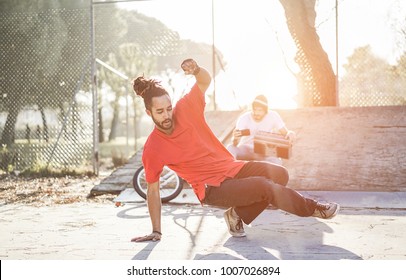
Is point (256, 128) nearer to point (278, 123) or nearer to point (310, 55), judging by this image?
point (278, 123)

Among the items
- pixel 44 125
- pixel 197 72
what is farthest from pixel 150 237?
pixel 44 125

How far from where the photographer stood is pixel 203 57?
13.2 m

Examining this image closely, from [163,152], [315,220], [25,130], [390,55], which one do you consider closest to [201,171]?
[163,152]

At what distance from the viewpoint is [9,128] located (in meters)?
9.87

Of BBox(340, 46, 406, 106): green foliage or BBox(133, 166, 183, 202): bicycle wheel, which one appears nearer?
BBox(133, 166, 183, 202): bicycle wheel

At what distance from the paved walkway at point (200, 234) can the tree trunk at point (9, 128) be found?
13.3 ft

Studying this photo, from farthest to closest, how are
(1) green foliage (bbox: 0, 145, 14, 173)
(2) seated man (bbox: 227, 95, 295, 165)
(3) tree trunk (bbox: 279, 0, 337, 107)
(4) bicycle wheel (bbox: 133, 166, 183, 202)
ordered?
(1) green foliage (bbox: 0, 145, 14, 173) → (3) tree trunk (bbox: 279, 0, 337, 107) → (4) bicycle wheel (bbox: 133, 166, 183, 202) → (2) seated man (bbox: 227, 95, 295, 165)

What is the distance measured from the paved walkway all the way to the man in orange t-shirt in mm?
264

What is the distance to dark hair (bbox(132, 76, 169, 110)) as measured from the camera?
3.79 meters

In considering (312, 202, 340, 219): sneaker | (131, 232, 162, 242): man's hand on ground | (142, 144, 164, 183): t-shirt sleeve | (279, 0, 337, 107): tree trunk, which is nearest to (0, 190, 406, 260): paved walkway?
(131, 232, 162, 242): man's hand on ground

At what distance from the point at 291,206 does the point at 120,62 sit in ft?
87.5

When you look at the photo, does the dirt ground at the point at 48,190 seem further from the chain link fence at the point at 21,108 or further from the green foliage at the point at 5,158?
the chain link fence at the point at 21,108

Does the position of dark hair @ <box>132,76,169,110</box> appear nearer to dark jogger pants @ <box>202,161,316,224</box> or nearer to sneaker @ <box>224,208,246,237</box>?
dark jogger pants @ <box>202,161,316,224</box>

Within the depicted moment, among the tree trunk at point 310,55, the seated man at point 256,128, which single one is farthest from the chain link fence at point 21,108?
the seated man at point 256,128
